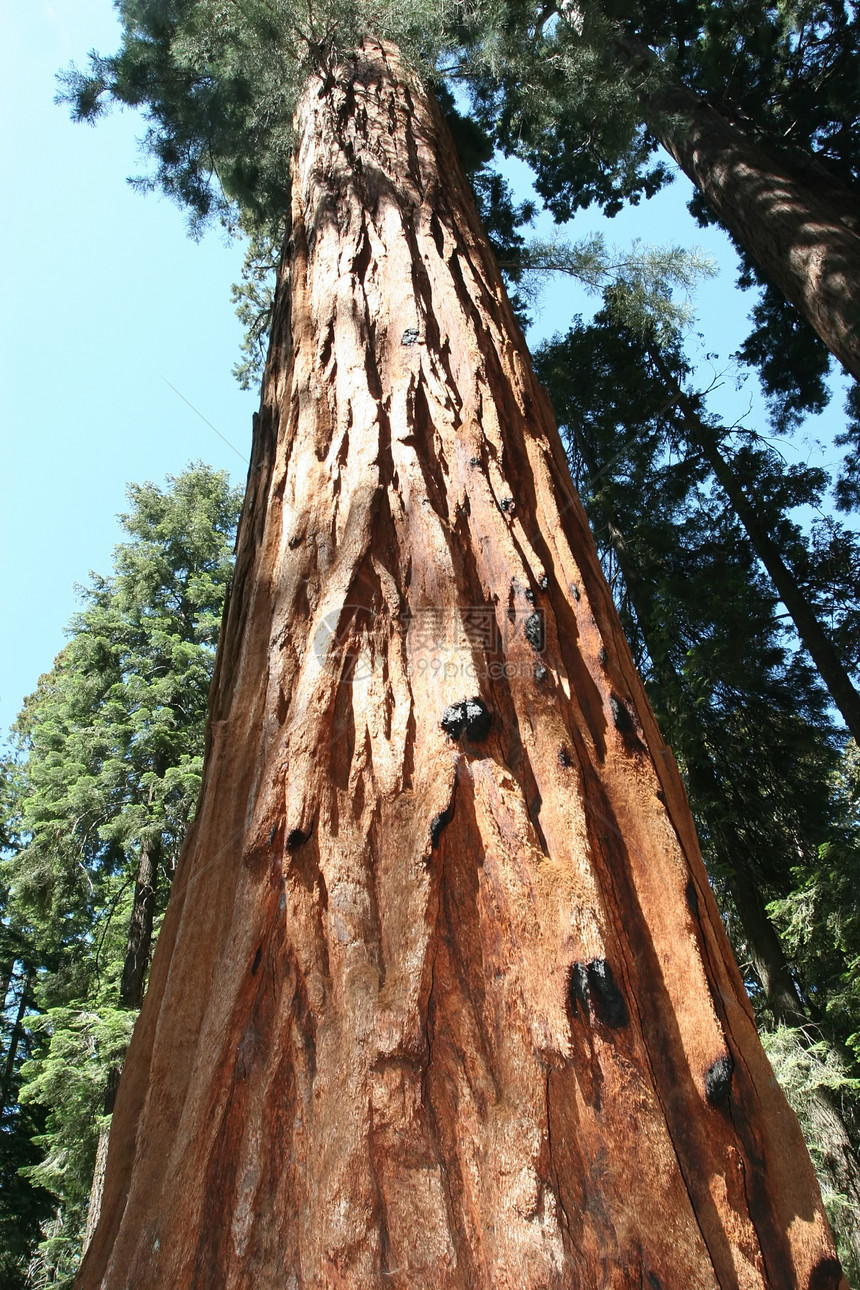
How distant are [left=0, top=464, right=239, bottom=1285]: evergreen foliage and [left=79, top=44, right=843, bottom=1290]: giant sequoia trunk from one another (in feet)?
16.9

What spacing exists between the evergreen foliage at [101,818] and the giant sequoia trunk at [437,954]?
515cm

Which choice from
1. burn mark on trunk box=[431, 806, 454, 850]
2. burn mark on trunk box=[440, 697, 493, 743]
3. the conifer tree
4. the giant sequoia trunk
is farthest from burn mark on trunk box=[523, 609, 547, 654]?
the conifer tree

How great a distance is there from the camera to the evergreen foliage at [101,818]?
739 cm

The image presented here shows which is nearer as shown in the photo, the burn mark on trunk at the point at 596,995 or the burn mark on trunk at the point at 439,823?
the burn mark on trunk at the point at 596,995

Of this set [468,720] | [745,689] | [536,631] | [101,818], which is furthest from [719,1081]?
[101,818]

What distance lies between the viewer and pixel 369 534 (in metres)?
1.68

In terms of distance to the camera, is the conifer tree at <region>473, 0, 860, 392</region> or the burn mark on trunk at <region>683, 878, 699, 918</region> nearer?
the burn mark on trunk at <region>683, 878, 699, 918</region>

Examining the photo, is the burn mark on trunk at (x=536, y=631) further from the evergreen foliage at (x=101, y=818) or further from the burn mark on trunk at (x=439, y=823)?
the evergreen foliage at (x=101, y=818)

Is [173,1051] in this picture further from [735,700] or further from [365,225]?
[735,700]

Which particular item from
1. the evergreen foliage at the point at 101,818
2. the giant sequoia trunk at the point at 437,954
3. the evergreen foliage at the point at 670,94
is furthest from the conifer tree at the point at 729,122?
the evergreen foliage at the point at 101,818

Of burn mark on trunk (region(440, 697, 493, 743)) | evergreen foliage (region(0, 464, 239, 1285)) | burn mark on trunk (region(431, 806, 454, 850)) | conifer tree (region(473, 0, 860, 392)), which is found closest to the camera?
burn mark on trunk (region(431, 806, 454, 850))

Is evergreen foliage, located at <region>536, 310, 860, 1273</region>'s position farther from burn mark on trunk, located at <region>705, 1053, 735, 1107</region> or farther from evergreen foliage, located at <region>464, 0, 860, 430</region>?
burn mark on trunk, located at <region>705, 1053, 735, 1107</region>

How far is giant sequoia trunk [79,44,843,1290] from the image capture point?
0.95 m

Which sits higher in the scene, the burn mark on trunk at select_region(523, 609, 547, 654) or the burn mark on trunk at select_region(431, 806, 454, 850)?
the burn mark on trunk at select_region(523, 609, 547, 654)
